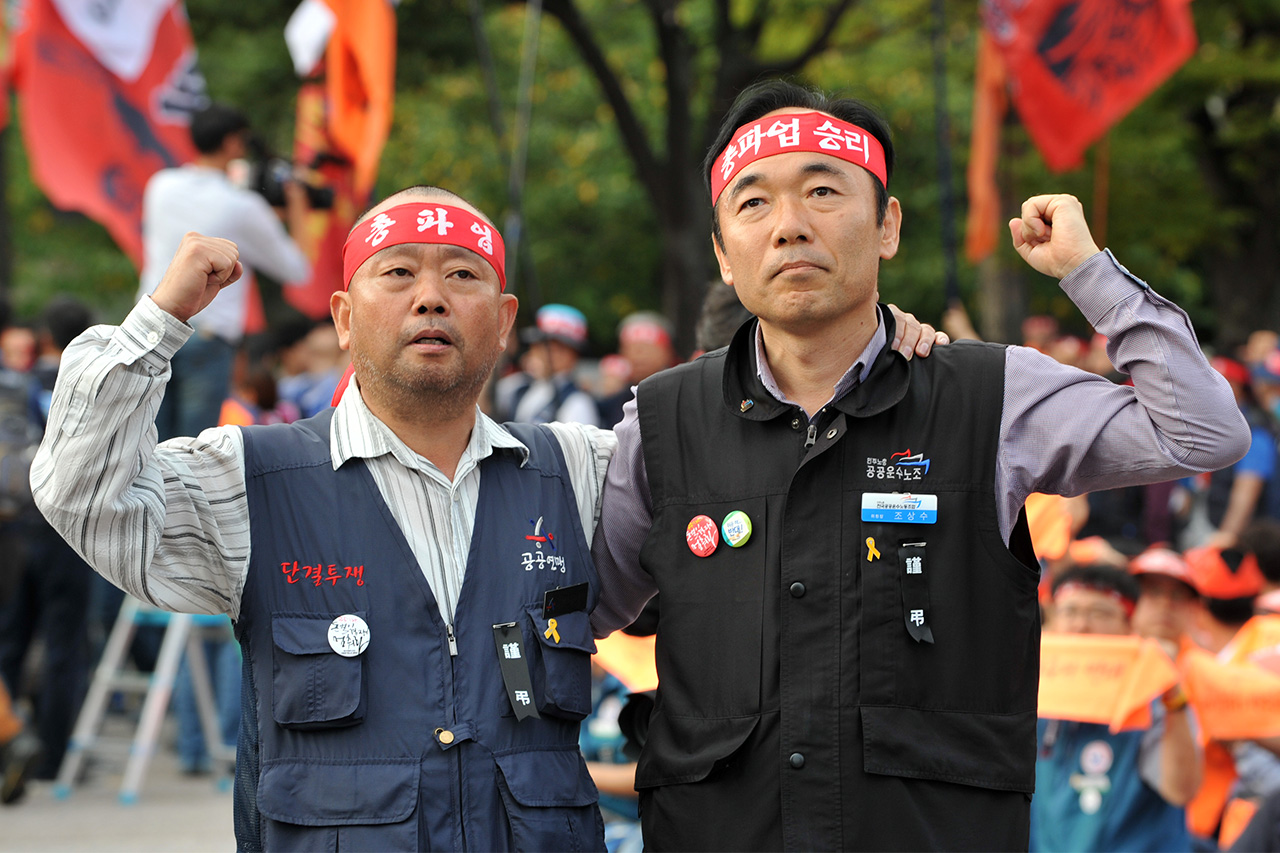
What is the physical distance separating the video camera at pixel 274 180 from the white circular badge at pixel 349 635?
536cm

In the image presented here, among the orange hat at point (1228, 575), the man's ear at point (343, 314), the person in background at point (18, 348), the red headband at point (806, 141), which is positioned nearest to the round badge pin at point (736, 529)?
the red headband at point (806, 141)

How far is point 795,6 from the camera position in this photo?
603 inches

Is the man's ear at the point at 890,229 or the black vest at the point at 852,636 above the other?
the man's ear at the point at 890,229

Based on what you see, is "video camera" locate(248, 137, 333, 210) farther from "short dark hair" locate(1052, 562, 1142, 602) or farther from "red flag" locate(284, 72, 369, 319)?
"short dark hair" locate(1052, 562, 1142, 602)

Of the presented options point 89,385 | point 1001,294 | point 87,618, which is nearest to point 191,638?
point 87,618

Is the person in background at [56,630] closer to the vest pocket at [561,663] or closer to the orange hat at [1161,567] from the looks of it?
the vest pocket at [561,663]

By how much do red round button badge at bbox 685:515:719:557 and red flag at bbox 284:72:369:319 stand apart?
636cm

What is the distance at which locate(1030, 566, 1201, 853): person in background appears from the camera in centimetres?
459

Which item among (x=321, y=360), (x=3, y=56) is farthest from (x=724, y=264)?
(x=3, y=56)

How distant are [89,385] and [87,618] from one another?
515cm

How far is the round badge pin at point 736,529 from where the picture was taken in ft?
9.46

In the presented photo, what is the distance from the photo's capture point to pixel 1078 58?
37.1ft

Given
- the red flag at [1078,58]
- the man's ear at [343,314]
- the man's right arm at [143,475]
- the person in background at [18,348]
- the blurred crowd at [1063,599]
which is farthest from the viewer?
the red flag at [1078,58]

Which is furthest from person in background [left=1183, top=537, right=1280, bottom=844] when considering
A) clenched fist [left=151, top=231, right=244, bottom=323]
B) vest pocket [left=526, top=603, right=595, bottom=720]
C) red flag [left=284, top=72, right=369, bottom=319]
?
red flag [left=284, top=72, right=369, bottom=319]
